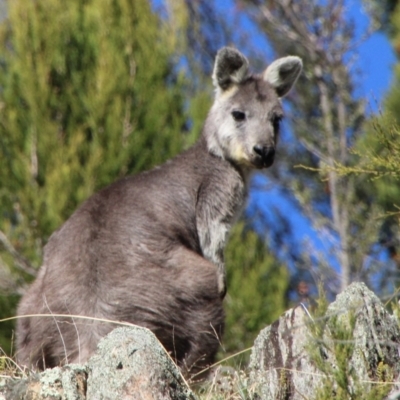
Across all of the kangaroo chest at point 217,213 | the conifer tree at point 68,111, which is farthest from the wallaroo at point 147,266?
the conifer tree at point 68,111

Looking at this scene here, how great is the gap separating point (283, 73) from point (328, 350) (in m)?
4.92

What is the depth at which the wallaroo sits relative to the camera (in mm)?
6355

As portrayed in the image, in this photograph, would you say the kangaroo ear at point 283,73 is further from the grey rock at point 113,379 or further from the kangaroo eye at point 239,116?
the grey rock at point 113,379

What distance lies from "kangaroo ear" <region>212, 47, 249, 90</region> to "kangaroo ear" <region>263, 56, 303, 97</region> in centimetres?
24

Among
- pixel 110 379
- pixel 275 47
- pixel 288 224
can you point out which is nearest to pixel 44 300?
pixel 110 379

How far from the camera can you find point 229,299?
1549cm

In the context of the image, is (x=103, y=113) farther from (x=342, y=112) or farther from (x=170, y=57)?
(x=342, y=112)

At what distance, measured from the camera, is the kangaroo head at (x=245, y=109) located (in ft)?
26.6

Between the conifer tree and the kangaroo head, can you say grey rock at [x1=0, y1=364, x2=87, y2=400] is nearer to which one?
the kangaroo head

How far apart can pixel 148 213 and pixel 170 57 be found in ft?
30.6

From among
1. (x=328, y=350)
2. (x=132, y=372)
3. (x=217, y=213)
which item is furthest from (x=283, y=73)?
(x=132, y=372)

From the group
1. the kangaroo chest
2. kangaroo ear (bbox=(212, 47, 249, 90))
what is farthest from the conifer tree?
the kangaroo chest

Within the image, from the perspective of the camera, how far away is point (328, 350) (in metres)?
4.36

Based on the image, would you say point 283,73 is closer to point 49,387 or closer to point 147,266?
point 147,266
